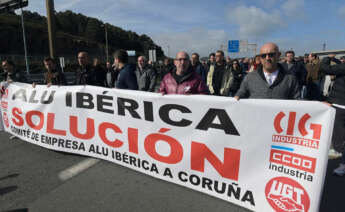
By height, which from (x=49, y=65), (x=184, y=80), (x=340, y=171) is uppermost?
(x=49, y=65)

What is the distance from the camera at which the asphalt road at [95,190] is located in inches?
92.9

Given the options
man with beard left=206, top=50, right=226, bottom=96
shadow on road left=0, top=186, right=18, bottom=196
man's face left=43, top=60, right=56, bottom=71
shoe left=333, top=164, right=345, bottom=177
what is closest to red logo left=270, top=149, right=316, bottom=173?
shoe left=333, top=164, right=345, bottom=177

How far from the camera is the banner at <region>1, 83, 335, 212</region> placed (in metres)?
2.04

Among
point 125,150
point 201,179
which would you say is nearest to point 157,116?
point 125,150

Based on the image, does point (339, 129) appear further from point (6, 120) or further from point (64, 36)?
point (64, 36)

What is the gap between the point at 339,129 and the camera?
3145 mm

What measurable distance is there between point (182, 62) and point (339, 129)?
2505 millimetres

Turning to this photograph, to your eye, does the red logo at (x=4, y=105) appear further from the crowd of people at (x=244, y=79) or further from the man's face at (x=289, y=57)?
the man's face at (x=289, y=57)

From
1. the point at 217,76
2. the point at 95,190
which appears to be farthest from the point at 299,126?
the point at 217,76

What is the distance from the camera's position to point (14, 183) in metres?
2.86

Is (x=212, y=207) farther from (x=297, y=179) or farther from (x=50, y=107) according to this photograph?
(x=50, y=107)

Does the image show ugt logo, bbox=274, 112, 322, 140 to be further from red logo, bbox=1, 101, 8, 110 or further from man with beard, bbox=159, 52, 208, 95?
red logo, bbox=1, 101, 8, 110

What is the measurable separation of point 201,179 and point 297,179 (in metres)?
1.01

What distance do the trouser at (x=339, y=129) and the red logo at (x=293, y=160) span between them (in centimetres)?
154
